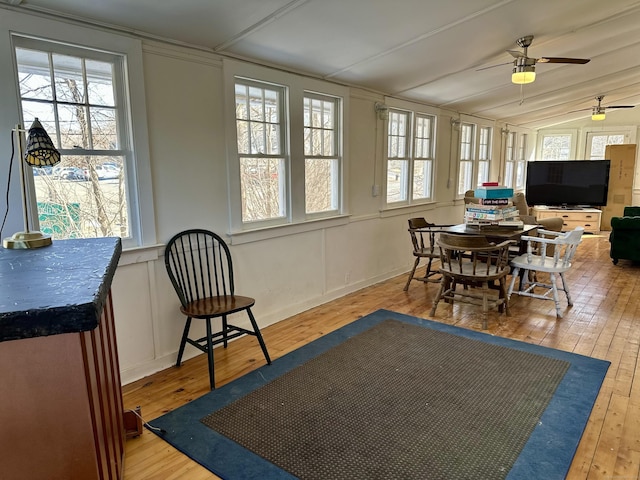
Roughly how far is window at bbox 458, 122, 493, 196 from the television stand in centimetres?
178

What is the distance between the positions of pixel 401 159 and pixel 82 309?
4.66m

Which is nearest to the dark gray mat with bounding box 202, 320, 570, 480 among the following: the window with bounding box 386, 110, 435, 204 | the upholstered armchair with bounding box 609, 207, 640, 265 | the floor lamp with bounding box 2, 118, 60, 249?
the floor lamp with bounding box 2, 118, 60, 249

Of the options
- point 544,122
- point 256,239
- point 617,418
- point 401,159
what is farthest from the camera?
point 544,122

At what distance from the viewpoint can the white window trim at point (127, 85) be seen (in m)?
2.08

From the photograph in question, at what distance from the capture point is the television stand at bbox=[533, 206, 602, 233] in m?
8.07

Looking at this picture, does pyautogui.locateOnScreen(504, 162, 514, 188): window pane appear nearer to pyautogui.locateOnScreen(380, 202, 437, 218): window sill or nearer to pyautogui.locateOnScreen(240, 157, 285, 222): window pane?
pyautogui.locateOnScreen(380, 202, 437, 218): window sill

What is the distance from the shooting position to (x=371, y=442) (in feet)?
6.89

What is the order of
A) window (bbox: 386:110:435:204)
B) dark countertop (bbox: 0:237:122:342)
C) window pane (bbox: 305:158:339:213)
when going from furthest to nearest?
window (bbox: 386:110:435:204), window pane (bbox: 305:158:339:213), dark countertop (bbox: 0:237:122:342)

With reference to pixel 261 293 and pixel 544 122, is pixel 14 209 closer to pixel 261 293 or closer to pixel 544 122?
pixel 261 293

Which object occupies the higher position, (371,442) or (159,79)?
(159,79)

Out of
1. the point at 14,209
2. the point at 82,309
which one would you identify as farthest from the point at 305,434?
the point at 14,209

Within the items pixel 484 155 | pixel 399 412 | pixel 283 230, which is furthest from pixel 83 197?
pixel 484 155

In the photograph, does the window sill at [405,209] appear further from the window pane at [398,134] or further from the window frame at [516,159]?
the window frame at [516,159]

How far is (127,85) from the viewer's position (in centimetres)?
253
